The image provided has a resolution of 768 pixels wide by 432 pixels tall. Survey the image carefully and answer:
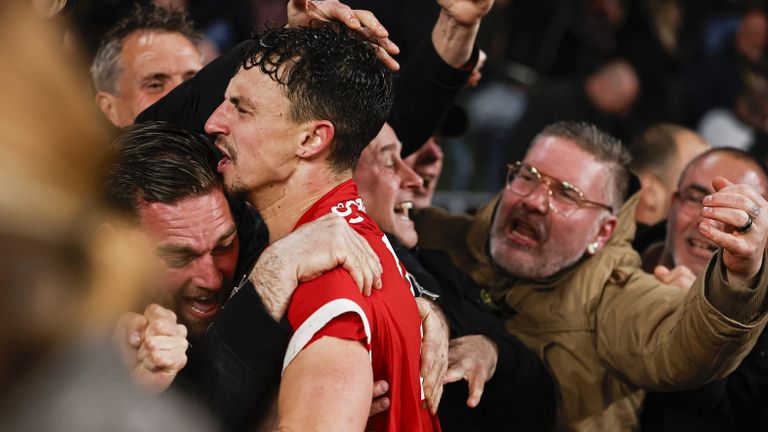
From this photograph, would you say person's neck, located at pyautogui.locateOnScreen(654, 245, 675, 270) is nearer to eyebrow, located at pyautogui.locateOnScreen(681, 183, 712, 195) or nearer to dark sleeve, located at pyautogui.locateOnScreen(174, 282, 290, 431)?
eyebrow, located at pyautogui.locateOnScreen(681, 183, 712, 195)

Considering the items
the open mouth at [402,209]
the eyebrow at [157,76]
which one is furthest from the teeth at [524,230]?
the eyebrow at [157,76]

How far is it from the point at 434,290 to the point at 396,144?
66 centimetres

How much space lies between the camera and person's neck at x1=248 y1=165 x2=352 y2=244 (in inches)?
98.7

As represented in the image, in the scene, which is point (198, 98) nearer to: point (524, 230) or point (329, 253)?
point (329, 253)

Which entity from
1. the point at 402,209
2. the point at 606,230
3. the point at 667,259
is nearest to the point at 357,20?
the point at 402,209

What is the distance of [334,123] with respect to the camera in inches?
98.7

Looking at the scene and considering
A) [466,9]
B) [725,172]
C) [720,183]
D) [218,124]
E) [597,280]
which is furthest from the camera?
[725,172]

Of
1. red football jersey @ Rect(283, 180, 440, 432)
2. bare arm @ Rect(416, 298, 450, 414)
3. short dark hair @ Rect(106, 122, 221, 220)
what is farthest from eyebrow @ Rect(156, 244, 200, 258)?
bare arm @ Rect(416, 298, 450, 414)

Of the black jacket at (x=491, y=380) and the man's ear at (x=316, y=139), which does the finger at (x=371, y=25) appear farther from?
the black jacket at (x=491, y=380)

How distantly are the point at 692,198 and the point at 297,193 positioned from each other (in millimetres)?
2345

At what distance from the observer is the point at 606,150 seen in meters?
4.03

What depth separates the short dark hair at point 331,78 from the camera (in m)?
2.48

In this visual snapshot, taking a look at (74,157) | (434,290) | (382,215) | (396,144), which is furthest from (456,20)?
(74,157)

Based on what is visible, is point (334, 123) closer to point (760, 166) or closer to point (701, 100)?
point (760, 166)
